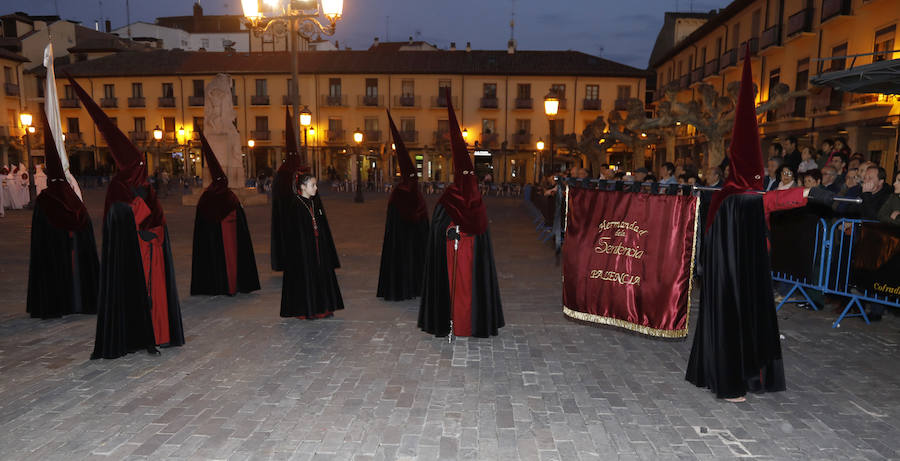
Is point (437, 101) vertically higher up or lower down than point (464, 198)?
higher up

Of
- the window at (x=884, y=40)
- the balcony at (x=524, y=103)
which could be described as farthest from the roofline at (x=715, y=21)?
the balcony at (x=524, y=103)

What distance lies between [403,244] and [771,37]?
2401cm

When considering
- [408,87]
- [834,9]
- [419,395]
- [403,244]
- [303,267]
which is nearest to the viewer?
[419,395]

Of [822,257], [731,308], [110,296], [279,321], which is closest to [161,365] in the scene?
[110,296]

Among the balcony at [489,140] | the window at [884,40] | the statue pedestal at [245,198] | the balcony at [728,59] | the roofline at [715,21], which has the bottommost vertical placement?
the statue pedestal at [245,198]

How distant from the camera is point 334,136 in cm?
4578

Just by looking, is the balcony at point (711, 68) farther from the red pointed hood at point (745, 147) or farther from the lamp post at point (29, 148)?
the lamp post at point (29, 148)

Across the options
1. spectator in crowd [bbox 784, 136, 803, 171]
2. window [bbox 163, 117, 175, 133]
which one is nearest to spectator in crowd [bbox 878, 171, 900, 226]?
Answer: spectator in crowd [bbox 784, 136, 803, 171]

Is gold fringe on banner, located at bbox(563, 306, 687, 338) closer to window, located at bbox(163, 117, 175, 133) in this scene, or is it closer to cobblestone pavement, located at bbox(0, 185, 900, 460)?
cobblestone pavement, located at bbox(0, 185, 900, 460)

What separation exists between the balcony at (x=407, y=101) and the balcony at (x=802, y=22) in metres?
27.9

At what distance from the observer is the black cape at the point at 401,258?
7895 millimetres

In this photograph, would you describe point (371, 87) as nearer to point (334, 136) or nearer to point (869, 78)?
point (334, 136)

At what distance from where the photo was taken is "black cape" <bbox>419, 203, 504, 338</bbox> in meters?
6.07

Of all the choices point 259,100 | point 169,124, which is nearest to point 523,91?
point 259,100
